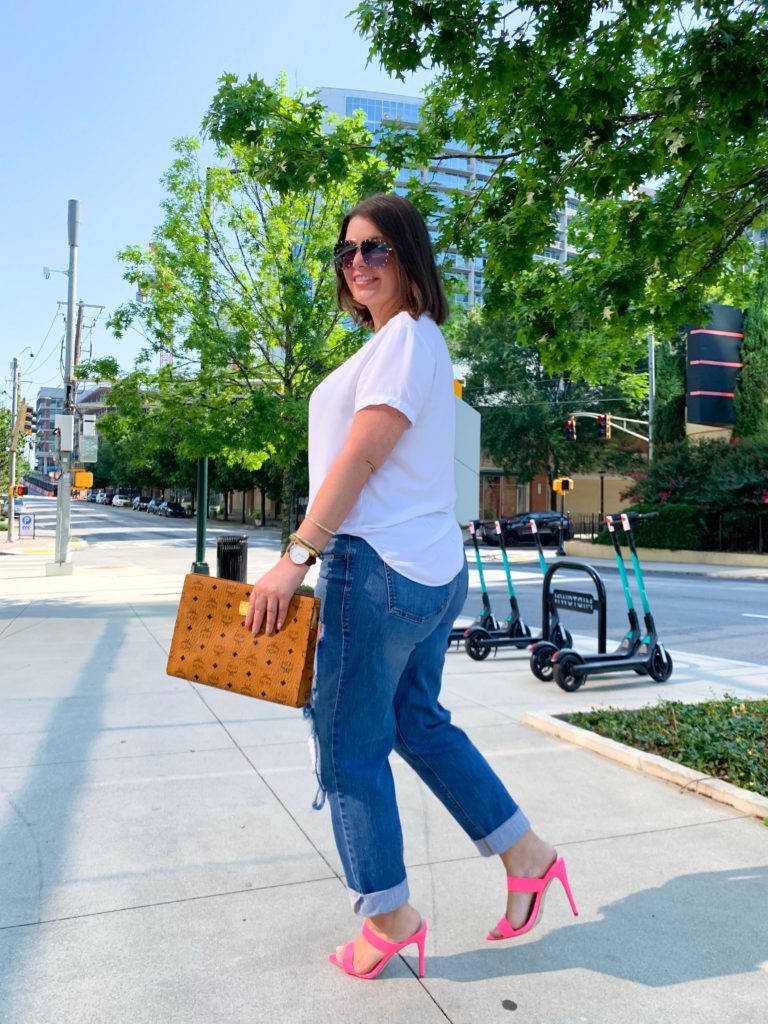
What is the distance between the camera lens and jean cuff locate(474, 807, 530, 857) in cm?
233

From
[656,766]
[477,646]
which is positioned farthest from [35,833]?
[477,646]

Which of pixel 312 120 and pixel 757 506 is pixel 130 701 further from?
pixel 757 506

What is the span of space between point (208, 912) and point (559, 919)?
42.7 inches

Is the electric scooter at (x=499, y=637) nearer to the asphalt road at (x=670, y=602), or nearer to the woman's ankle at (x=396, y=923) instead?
the asphalt road at (x=670, y=602)

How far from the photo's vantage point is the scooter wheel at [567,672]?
20.5 feet

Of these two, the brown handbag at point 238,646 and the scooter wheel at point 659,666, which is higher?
the brown handbag at point 238,646

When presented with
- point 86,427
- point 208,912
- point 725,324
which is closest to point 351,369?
point 208,912

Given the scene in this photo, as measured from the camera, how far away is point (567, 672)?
6.28 metres

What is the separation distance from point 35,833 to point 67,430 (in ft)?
56.3

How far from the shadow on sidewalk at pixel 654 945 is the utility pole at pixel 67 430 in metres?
18.0

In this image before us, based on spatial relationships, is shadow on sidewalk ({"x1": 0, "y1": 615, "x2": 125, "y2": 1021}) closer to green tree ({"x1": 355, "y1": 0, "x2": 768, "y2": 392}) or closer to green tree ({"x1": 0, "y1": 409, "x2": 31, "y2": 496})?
green tree ({"x1": 355, "y1": 0, "x2": 768, "y2": 392})

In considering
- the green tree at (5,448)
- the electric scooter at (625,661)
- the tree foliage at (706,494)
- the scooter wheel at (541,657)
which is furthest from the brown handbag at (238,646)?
the green tree at (5,448)

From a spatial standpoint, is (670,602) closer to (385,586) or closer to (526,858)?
(526,858)

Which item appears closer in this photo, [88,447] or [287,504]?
[287,504]
